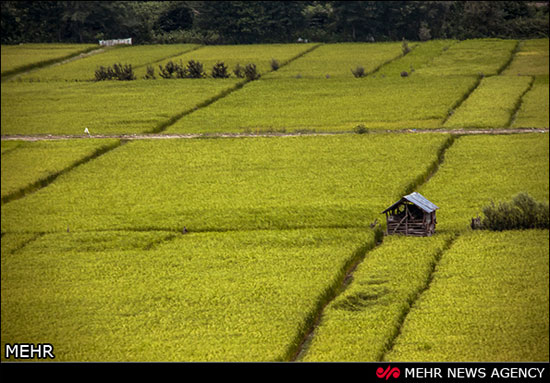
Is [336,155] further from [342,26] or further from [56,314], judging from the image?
[342,26]

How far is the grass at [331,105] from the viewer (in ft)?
135

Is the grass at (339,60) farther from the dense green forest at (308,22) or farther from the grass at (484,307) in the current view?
the grass at (484,307)

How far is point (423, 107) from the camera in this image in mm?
44219

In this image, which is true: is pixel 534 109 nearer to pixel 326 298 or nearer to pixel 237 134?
pixel 237 134

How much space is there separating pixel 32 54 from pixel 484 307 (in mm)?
57862

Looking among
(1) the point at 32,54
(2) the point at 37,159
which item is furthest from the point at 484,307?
(1) the point at 32,54

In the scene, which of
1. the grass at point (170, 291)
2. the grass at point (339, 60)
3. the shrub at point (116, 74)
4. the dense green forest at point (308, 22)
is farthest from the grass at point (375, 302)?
the dense green forest at point (308, 22)

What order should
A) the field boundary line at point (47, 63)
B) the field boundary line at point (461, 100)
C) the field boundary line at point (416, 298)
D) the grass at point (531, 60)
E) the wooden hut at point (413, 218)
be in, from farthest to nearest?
1. the field boundary line at point (47, 63)
2. the grass at point (531, 60)
3. the field boundary line at point (461, 100)
4. the wooden hut at point (413, 218)
5. the field boundary line at point (416, 298)

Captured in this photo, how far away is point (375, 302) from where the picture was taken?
18281 mm

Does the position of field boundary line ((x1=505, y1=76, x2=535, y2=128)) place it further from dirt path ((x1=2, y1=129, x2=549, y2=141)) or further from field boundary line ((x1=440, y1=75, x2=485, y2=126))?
field boundary line ((x1=440, y1=75, x2=485, y2=126))

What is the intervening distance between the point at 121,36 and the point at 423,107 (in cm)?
3945

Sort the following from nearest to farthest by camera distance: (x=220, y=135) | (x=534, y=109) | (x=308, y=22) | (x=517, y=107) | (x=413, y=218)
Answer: (x=413, y=218) → (x=220, y=135) → (x=534, y=109) → (x=517, y=107) → (x=308, y=22)

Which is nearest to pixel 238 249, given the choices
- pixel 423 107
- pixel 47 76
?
pixel 423 107
